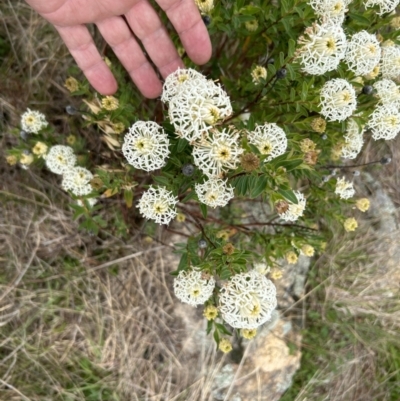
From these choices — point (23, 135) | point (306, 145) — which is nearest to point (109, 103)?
point (23, 135)

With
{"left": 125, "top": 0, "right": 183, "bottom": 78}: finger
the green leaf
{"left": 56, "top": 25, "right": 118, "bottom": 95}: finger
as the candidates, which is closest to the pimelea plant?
the green leaf

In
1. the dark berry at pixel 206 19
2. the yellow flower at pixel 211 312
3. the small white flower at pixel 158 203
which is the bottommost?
the yellow flower at pixel 211 312

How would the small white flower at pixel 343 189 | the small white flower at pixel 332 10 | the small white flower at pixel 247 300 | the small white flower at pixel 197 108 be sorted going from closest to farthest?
the small white flower at pixel 197 108 → the small white flower at pixel 247 300 → the small white flower at pixel 332 10 → the small white flower at pixel 343 189

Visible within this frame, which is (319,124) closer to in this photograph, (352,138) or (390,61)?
(352,138)

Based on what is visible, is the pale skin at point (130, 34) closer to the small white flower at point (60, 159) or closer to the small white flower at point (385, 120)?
the small white flower at point (60, 159)

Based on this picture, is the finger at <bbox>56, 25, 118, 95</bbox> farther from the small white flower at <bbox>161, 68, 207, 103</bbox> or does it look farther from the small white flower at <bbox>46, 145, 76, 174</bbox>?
the small white flower at <bbox>161, 68, 207, 103</bbox>

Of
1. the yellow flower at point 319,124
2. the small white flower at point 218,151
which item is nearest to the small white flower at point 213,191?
the small white flower at point 218,151
